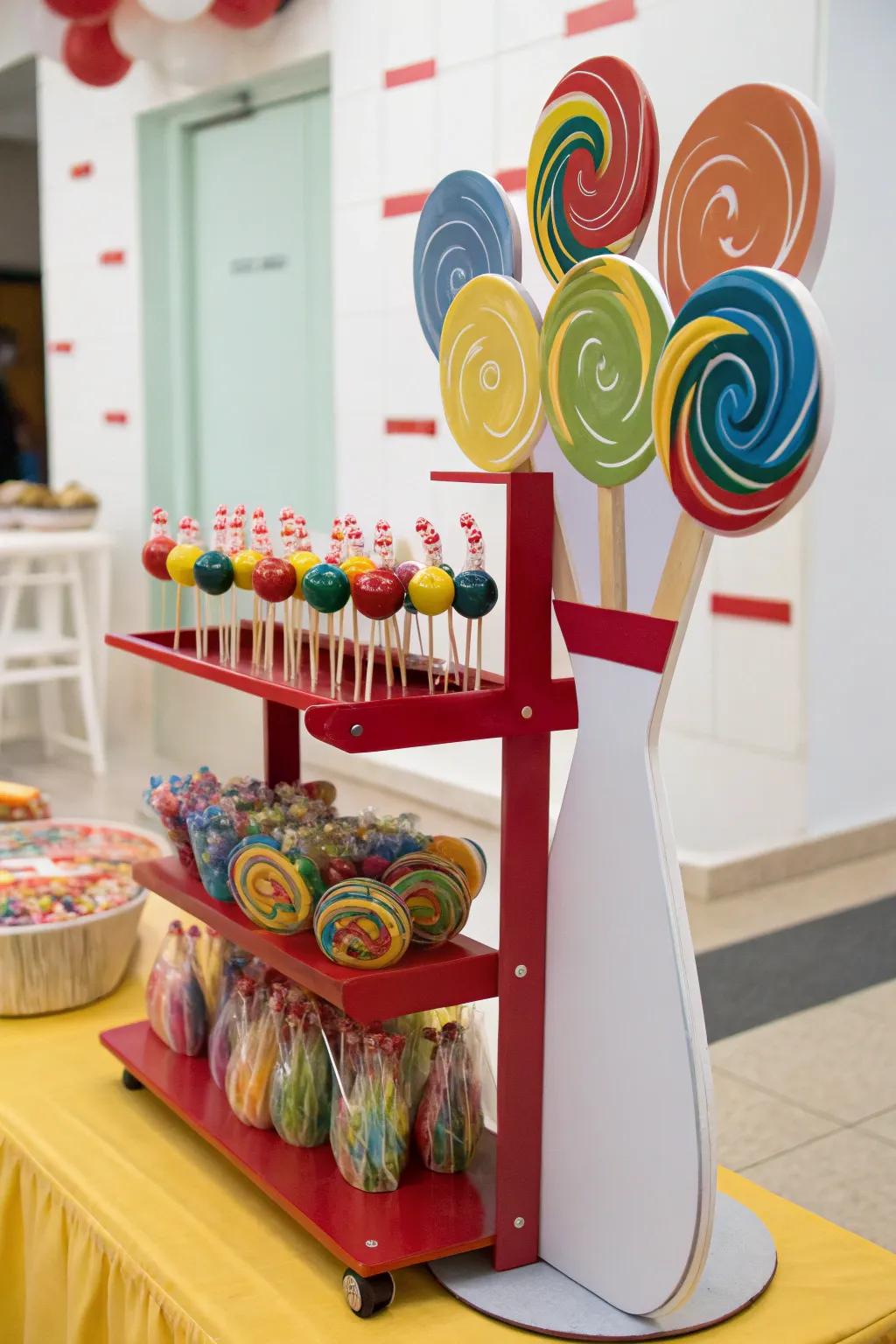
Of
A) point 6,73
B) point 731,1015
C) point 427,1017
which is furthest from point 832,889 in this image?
point 6,73

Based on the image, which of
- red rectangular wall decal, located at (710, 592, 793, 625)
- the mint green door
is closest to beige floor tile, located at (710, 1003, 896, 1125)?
red rectangular wall decal, located at (710, 592, 793, 625)

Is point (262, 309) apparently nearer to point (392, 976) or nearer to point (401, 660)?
point (401, 660)

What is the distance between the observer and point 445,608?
148cm

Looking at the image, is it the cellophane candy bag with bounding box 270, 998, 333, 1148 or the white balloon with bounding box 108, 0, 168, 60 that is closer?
the cellophane candy bag with bounding box 270, 998, 333, 1148

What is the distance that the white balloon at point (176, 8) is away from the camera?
4.62 m

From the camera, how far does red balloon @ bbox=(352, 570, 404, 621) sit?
1.47 m

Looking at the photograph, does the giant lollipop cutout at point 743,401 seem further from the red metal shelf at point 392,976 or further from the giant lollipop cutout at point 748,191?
the red metal shelf at point 392,976

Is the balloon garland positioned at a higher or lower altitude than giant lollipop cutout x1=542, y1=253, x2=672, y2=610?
higher

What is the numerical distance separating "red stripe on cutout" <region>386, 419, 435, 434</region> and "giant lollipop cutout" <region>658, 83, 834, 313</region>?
334 centimetres

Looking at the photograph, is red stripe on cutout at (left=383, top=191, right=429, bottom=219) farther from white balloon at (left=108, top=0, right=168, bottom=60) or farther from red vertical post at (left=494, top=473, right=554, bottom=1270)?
red vertical post at (left=494, top=473, right=554, bottom=1270)

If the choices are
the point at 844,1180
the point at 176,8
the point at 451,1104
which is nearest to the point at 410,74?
the point at 176,8

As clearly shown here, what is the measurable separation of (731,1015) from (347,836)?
65.8 inches

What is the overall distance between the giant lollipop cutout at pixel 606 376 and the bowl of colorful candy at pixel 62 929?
42.7 inches

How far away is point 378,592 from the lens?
1465mm
